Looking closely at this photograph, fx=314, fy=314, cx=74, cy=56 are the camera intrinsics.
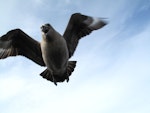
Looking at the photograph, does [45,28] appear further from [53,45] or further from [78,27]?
[78,27]

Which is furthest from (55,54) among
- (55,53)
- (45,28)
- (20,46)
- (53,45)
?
(20,46)

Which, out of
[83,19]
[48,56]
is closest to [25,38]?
[48,56]

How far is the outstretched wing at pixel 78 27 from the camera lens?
26.5ft

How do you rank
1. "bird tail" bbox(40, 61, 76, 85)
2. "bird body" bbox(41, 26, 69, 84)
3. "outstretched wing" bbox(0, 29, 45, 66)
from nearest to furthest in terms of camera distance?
"bird body" bbox(41, 26, 69, 84), "bird tail" bbox(40, 61, 76, 85), "outstretched wing" bbox(0, 29, 45, 66)

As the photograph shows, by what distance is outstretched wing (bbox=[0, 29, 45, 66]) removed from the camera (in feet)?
25.2

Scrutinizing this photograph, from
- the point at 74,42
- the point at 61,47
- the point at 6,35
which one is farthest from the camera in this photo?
the point at 74,42

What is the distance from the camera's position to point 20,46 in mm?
7902

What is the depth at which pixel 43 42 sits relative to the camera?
7.16m

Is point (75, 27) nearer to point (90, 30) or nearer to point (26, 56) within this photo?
point (90, 30)

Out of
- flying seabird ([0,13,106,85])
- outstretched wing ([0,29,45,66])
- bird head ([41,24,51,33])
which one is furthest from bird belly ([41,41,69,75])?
outstretched wing ([0,29,45,66])

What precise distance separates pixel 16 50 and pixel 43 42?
3.60 ft

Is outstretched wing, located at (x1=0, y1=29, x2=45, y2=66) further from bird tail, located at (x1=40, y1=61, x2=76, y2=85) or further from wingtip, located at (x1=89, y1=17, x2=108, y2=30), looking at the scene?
wingtip, located at (x1=89, y1=17, x2=108, y2=30)

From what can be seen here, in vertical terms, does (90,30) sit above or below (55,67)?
above

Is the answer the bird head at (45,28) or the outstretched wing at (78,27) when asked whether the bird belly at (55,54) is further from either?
the outstretched wing at (78,27)
